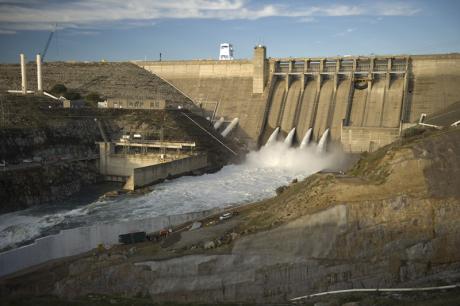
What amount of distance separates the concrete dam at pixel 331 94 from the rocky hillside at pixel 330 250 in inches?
758

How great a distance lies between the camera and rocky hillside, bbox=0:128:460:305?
15.0 metres

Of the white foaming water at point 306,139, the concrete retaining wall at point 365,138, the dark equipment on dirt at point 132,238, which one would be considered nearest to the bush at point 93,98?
the white foaming water at point 306,139

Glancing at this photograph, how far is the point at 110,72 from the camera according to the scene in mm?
55250

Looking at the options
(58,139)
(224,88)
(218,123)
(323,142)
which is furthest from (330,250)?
(224,88)

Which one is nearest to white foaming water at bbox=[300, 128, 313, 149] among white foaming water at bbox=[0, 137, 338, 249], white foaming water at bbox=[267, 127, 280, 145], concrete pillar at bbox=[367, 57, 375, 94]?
white foaming water at bbox=[0, 137, 338, 249]

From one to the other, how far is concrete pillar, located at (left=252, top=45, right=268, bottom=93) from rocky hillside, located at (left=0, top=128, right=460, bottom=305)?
93.1ft

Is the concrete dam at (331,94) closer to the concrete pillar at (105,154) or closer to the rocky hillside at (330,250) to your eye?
the concrete pillar at (105,154)

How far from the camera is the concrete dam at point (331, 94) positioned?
120 ft

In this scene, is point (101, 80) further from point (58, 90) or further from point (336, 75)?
point (336, 75)

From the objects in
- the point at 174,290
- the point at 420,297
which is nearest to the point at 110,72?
the point at 174,290

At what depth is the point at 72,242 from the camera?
66.8ft

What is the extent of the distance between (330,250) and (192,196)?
14.5 m

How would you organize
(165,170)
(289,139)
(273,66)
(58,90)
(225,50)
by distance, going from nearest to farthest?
(165,170)
(289,139)
(273,66)
(58,90)
(225,50)

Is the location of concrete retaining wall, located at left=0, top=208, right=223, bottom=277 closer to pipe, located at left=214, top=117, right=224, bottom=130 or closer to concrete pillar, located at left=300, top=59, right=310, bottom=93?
pipe, located at left=214, top=117, right=224, bottom=130
